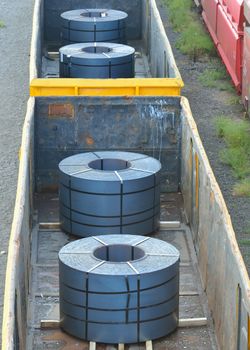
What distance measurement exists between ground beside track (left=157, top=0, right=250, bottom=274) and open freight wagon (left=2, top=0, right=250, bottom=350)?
1483mm

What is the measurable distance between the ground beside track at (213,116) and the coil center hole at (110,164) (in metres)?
1.93

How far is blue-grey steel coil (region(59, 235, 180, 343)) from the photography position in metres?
7.93

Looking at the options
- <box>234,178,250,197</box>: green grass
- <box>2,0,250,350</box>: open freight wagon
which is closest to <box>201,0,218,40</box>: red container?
<box>234,178,250,197</box>: green grass

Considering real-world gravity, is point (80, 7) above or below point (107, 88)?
below

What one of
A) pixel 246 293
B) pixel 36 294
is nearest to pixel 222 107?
pixel 36 294

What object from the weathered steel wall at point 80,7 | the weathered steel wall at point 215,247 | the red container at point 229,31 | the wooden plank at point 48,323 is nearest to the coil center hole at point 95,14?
the weathered steel wall at point 80,7

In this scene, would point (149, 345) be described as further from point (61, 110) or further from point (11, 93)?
point (11, 93)

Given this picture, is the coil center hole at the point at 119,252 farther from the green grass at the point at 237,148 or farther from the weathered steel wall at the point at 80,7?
the weathered steel wall at the point at 80,7

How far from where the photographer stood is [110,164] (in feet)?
34.0

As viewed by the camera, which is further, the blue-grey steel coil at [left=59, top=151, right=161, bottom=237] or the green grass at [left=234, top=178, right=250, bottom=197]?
the green grass at [left=234, top=178, right=250, bottom=197]

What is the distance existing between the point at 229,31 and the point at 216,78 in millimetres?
1834

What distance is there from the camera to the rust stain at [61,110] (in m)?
11.1

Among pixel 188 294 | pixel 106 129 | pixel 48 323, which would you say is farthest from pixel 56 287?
pixel 106 129

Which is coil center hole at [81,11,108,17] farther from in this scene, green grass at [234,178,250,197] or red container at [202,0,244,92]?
green grass at [234,178,250,197]
